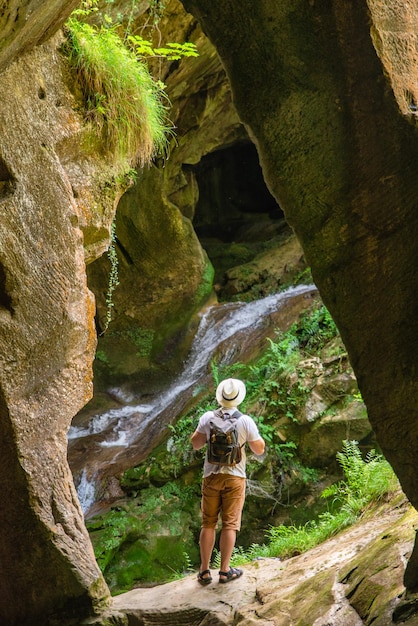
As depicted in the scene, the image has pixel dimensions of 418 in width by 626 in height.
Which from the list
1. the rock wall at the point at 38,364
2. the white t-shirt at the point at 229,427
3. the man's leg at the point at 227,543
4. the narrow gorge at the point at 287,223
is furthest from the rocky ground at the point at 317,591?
the white t-shirt at the point at 229,427

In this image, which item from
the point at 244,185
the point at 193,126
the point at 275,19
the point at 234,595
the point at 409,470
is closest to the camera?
the point at 409,470

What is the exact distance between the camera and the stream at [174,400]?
908 cm

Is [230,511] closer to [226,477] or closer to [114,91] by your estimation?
[226,477]

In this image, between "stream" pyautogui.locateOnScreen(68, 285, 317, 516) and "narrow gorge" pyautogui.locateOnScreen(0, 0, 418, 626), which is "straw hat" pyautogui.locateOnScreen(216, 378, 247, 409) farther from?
"stream" pyautogui.locateOnScreen(68, 285, 317, 516)

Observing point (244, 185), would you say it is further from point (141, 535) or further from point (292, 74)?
point (292, 74)

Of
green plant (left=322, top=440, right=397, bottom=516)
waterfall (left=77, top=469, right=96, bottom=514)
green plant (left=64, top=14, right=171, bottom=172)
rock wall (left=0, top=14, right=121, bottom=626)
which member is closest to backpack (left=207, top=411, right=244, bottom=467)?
rock wall (left=0, top=14, right=121, bottom=626)

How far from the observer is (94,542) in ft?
23.7

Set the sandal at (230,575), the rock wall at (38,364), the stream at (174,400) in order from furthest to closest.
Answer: the stream at (174,400) → the sandal at (230,575) → the rock wall at (38,364)

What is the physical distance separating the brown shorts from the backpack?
0.15m

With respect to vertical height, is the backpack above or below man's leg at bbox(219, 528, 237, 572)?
above

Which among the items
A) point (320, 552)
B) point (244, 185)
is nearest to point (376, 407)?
point (320, 552)

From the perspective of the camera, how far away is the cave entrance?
56.9ft

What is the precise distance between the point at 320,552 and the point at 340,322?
Result: 2.54m

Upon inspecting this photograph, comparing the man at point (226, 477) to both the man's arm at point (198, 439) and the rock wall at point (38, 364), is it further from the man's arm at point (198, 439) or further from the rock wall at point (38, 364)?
the rock wall at point (38, 364)
